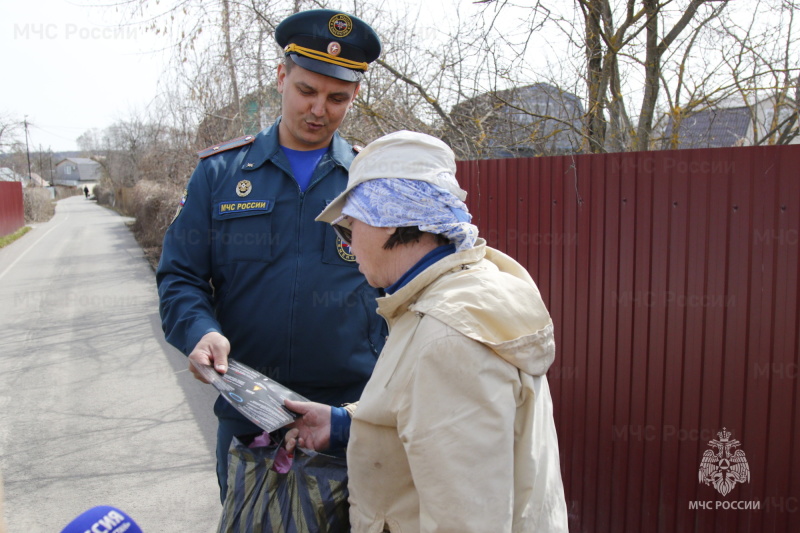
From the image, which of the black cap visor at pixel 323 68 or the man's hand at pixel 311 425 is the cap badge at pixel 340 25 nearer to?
the black cap visor at pixel 323 68

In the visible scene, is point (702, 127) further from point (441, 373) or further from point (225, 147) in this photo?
point (441, 373)

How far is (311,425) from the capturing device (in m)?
1.81

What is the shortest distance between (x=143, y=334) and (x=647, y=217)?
7.82 meters

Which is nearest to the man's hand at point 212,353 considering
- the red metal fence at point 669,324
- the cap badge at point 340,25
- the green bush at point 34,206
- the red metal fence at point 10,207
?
the cap badge at point 340,25

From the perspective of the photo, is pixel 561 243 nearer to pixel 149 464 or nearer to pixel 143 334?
pixel 149 464

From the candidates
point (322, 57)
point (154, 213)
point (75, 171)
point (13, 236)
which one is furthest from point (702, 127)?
point (75, 171)

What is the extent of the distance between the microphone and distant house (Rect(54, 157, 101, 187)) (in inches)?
5004

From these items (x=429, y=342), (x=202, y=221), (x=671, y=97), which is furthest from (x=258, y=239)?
(x=671, y=97)

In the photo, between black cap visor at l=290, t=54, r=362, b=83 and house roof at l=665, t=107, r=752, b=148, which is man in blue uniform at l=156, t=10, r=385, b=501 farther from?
house roof at l=665, t=107, r=752, b=148

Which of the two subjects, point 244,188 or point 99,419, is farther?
point 99,419

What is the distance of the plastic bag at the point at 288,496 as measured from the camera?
5.42 feet

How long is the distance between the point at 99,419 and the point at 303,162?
15.3 feet

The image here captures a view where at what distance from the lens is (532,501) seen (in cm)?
132

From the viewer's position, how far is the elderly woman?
3.92 feet
